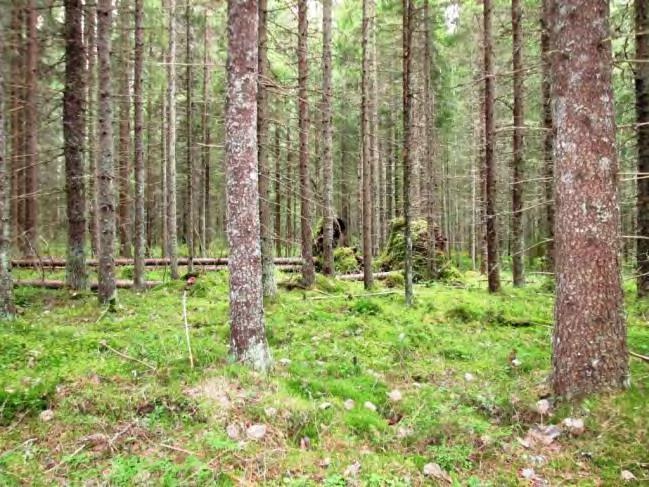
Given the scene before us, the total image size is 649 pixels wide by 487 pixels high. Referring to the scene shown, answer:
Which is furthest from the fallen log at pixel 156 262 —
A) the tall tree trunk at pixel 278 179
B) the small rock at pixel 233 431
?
the small rock at pixel 233 431

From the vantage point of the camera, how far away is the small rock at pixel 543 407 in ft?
16.1

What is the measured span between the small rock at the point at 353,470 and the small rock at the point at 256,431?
0.88m

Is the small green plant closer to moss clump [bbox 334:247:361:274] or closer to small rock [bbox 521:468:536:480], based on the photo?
small rock [bbox 521:468:536:480]

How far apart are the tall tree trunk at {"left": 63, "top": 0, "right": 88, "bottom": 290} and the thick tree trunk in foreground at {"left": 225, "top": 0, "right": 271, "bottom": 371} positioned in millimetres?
6595

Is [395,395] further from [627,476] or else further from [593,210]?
[593,210]

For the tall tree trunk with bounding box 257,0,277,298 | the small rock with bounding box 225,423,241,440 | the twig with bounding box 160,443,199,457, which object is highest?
the tall tree trunk with bounding box 257,0,277,298

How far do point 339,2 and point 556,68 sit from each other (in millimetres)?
14613

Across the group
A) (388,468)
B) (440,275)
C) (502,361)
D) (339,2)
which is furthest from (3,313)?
(339,2)

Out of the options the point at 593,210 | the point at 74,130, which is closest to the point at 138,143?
the point at 74,130

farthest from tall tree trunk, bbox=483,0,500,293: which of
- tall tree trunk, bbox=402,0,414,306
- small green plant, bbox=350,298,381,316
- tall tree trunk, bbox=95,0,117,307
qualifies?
tall tree trunk, bbox=95,0,117,307

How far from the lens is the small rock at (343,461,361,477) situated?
3.85 m

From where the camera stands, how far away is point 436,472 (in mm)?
3959

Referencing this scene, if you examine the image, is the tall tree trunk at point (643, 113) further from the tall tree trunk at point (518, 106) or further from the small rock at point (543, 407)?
the small rock at point (543, 407)

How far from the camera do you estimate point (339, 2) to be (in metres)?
17.4
